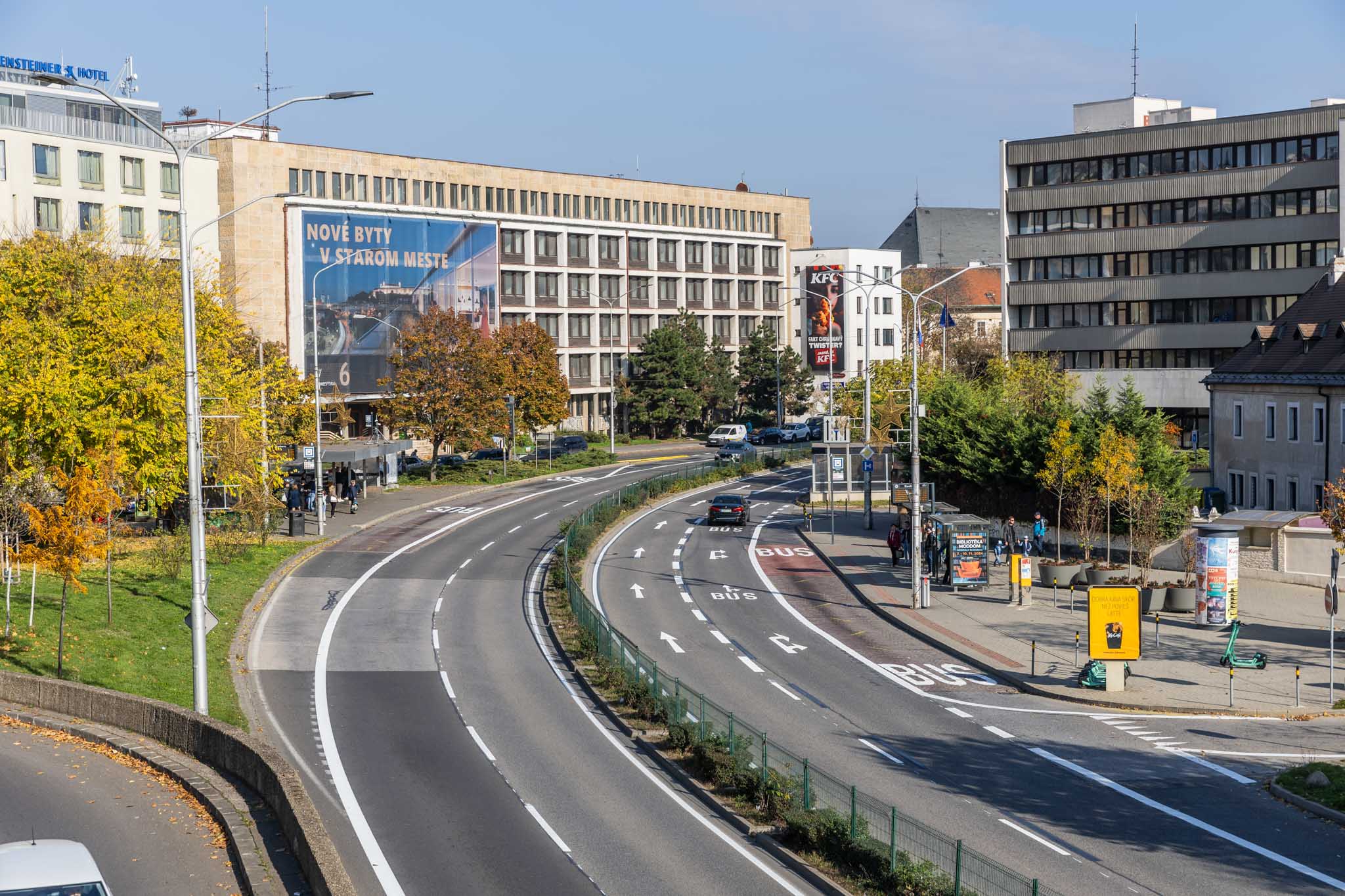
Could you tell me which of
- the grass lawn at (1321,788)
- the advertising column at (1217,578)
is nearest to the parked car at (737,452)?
the advertising column at (1217,578)

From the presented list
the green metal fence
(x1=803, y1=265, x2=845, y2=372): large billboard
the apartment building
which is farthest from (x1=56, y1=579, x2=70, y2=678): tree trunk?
(x1=803, y1=265, x2=845, y2=372): large billboard

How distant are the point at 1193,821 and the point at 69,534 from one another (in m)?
23.4

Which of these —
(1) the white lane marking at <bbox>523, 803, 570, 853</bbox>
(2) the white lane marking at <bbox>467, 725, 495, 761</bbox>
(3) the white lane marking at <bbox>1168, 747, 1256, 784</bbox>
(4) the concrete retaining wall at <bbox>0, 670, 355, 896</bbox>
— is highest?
(4) the concrete retaining wall at <bbox>0, 670, 355, 896</bbox>

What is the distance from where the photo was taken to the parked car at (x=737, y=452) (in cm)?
8578

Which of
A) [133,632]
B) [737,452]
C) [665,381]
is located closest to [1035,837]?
[133,632]

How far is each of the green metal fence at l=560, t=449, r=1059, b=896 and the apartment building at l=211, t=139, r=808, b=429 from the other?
162 ft

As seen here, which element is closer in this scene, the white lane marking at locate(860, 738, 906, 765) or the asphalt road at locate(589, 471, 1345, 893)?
the asphalt road at locate(589, 471, 1345, 893)

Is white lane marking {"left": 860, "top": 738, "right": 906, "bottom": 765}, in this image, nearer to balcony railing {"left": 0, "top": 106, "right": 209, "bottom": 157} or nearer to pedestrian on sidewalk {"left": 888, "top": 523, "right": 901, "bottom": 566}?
pedestrian on sidewalk {"left": 888, "top": 523, "right": 901, "bottom": 566}

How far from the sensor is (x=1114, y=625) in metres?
30.6

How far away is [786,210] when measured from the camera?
444 feet

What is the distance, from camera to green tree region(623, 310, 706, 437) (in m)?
108

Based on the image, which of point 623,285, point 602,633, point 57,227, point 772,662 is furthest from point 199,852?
point 623,285

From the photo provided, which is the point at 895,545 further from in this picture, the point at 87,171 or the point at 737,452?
the point at 87,171

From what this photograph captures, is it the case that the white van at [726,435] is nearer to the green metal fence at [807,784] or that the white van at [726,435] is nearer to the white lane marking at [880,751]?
the green metal fence at [807,784]
